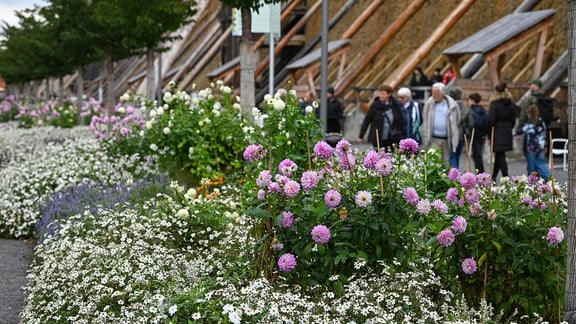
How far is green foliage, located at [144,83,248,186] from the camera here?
1243 centimetres

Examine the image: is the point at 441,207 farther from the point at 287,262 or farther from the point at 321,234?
the point at 287,262

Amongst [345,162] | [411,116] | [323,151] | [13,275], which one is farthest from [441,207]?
[411,116]

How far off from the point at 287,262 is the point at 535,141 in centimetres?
932

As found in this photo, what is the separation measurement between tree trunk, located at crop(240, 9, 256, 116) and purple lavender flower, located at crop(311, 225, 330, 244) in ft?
23.2

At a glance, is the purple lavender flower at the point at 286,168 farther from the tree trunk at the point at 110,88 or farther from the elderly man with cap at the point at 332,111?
the tree trunk at the point at 110,88

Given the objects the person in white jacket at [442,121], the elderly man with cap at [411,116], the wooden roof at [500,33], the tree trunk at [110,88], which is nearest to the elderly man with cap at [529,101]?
the person in white jacket at [442,121]

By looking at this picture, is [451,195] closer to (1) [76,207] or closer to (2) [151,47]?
(1) [76,207]

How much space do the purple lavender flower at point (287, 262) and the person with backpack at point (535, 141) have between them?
9.20 metres

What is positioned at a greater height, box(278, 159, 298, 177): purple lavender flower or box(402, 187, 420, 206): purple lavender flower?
box(278, 159, 298, 177): purple lavender flower

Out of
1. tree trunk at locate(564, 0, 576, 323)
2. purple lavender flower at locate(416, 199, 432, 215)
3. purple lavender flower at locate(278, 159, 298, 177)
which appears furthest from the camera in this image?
purple lavender flower at locate(278, 159, 298, 177)

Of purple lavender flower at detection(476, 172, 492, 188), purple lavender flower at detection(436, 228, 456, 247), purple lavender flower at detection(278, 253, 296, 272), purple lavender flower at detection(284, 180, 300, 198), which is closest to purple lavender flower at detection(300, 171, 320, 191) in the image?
purple lavender flower at detection(284, 180, 300, 198)

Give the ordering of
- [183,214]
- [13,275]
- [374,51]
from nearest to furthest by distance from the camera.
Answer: [183,214]
[13,275]
[374,51]

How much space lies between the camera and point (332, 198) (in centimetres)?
601

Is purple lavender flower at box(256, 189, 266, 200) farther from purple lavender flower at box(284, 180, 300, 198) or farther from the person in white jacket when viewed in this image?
the person in white jacket
